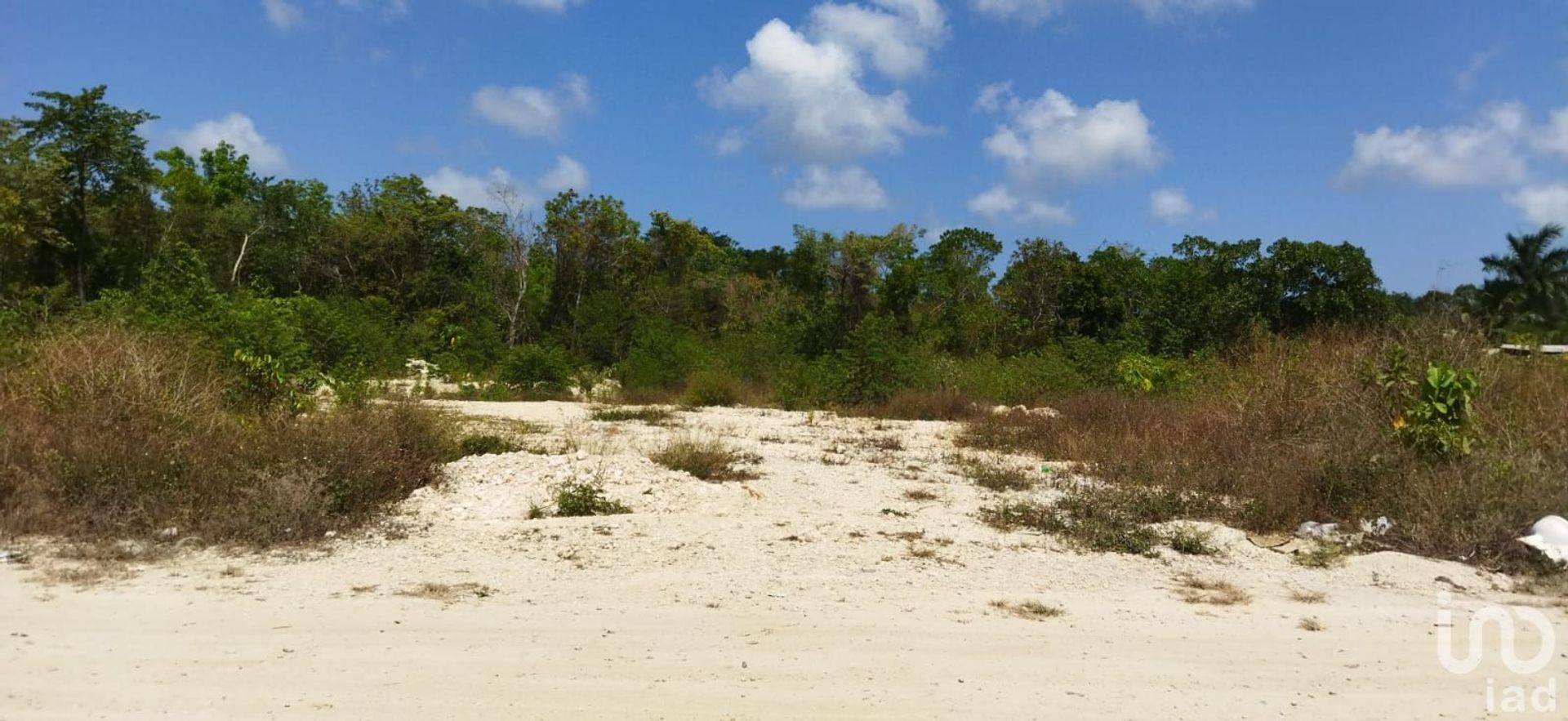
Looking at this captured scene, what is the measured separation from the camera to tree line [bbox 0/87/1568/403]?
2019 cm

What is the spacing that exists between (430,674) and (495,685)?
0.34 metres

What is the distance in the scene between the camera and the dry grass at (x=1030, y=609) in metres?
5.36

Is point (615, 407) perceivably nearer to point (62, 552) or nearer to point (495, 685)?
point (62, 552)

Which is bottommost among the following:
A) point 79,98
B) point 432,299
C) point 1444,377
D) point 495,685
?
point 495,685

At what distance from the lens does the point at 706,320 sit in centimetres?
2859

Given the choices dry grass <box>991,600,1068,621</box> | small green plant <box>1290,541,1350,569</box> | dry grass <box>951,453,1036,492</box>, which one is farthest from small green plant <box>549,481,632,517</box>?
small green plant <box>1290,541,1350,569</box>

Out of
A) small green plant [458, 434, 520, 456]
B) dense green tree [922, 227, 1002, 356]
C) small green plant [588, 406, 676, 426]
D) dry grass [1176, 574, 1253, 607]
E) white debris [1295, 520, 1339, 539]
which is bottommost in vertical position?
dry grass [1176, 574, 1253, 607]

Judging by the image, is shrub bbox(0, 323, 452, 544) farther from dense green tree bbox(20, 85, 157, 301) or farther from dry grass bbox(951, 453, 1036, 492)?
dense green tree bbox(20, 85, 157, 301)

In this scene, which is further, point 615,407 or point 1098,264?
point 1098,264

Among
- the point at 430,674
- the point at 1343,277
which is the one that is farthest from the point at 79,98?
the point at 1343,277

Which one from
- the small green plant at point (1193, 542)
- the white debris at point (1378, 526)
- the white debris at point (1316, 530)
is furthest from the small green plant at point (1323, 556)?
the small green plant at point (1193, 542)

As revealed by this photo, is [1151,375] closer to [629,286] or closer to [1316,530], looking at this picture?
[1316,530]

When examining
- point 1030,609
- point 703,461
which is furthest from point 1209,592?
point 703,461

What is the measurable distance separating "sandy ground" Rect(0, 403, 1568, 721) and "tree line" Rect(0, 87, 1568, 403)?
10.6 metres
